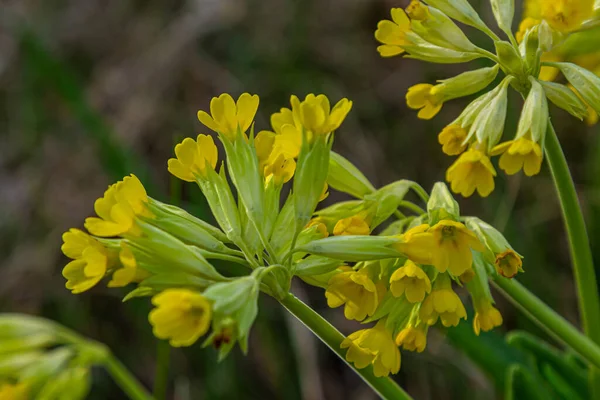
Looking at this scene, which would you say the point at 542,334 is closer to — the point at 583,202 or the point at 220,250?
the point at 583,202

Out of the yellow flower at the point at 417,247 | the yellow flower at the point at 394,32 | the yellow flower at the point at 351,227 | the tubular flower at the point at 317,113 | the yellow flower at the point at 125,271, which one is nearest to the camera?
the yellow flower at the point at 125,271

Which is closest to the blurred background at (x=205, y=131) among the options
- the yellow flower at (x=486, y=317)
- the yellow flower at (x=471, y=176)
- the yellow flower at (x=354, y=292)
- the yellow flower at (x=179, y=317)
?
the yellow flower at (x=486, y=317)

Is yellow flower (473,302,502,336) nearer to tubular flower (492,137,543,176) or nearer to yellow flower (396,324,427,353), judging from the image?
yellow flower (396,324,427,353)

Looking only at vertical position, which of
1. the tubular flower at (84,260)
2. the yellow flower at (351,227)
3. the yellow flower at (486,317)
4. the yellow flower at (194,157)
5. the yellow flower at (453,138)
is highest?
the yellow flower at (194,157)

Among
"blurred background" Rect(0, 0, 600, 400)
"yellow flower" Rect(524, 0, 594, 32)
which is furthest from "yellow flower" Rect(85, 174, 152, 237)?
"blurred background" Rect(0, 0, 600, 400)

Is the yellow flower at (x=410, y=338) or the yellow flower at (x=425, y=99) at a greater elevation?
the yellow flower at (x=425, y=99)

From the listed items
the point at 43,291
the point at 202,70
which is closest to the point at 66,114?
the point at 202,70

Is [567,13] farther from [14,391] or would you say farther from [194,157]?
[14,391]

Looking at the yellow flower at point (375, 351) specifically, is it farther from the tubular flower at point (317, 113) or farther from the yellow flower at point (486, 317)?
the tubular flower at point (317, 113)
